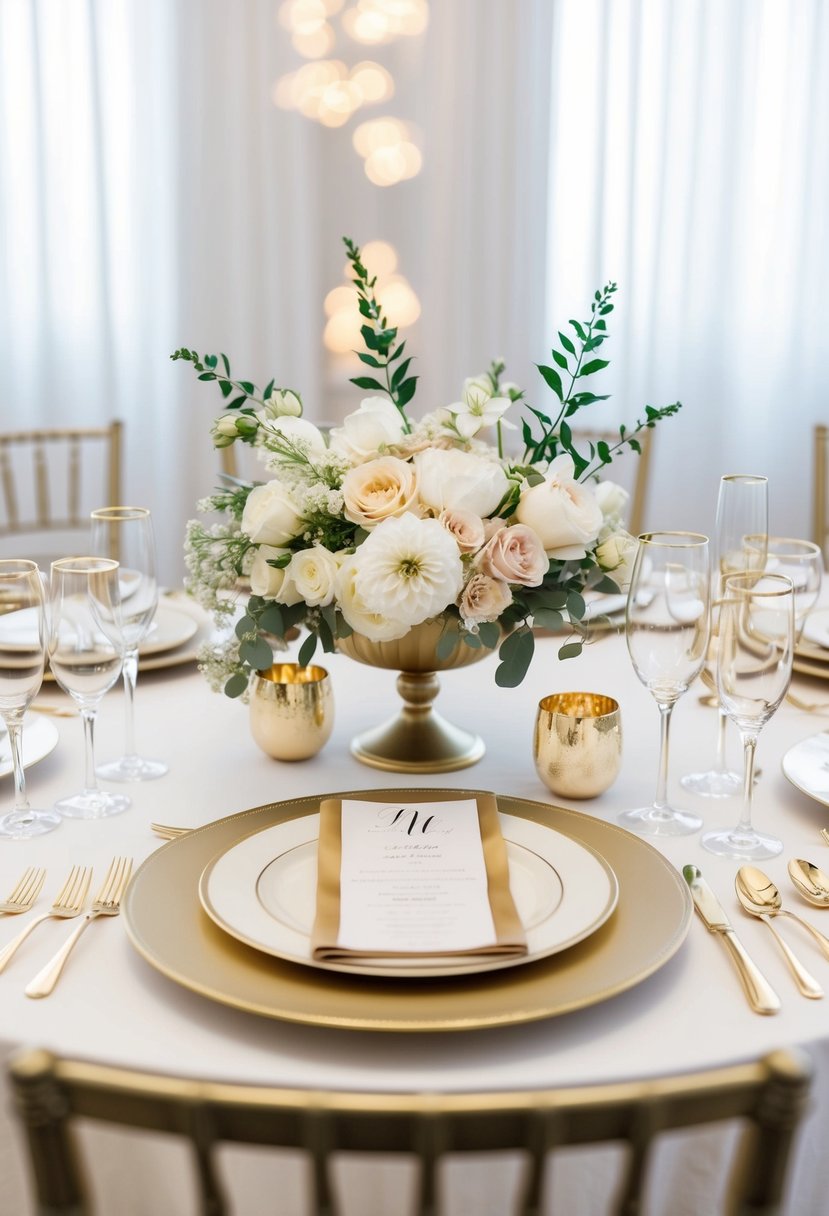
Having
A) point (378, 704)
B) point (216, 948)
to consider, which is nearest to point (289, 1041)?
point (216, 948)

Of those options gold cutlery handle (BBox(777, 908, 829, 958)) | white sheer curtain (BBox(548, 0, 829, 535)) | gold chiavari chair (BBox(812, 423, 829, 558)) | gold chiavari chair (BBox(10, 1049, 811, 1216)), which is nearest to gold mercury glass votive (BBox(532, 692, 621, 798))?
gold cutlery handle (BBox(777, 908, 829, 958))

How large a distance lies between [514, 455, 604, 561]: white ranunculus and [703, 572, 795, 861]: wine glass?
0.56 ft

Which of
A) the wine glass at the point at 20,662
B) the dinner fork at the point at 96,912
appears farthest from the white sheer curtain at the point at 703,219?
the dinner fork at the point at 96,912

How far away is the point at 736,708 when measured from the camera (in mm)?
1068

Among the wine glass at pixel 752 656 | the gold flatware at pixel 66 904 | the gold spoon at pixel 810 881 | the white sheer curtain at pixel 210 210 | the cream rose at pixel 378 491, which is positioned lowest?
the gold flatware at pixel 66 904

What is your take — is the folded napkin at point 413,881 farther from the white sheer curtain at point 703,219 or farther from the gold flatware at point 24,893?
the white sheer curtain at point 703,219

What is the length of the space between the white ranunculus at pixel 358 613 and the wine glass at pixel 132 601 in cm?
23

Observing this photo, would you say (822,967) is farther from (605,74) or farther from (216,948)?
(605,74)

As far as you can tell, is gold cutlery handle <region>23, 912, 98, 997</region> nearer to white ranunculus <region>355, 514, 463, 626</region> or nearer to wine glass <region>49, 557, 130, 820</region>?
wine glass <region>49, 557, 130, 820</region>

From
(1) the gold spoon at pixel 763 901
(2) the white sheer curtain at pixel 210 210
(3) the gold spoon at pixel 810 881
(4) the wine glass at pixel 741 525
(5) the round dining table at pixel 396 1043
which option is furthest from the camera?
(2) the white sheer curtain at pixel 210 210

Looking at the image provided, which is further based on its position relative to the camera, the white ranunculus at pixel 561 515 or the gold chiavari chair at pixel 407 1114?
the white ranunculus at pixel 561 515

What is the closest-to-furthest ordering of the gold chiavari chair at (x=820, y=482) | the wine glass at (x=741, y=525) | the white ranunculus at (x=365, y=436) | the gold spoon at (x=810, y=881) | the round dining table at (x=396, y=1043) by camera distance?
the round dining table at (x=396, y=1043) < the gold spoon at (x=810, y=881) < the white ranunculus at (x=365, y=436) < the wine glass at (x=741, y=525) < the gold chiavari chair at (x=820, y=482)

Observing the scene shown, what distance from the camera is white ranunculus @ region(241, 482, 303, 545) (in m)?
1.17

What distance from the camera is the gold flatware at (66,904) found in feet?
2.95
